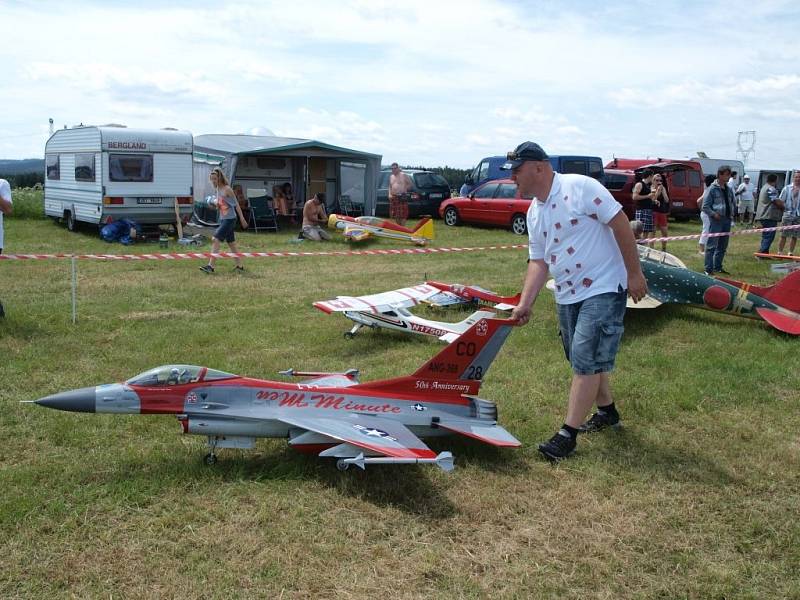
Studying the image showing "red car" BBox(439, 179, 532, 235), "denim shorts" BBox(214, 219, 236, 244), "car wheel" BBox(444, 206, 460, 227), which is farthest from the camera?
"car wheel" BBox(444, 206, 460, 227)

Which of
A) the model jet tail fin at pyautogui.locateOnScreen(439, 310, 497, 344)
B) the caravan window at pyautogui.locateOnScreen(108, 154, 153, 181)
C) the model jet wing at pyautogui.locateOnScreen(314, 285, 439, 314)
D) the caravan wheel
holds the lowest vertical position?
the model jet tail fin at pyautogui.locateOnScreen(439, 310, 497, 344)

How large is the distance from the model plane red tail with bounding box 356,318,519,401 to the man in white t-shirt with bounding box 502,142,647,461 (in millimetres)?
493

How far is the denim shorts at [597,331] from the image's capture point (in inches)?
180

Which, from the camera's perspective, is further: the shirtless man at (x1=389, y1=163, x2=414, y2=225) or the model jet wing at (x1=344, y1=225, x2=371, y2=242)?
the shirtless man at (x1=389, y1=163, x2=414, y2=225)

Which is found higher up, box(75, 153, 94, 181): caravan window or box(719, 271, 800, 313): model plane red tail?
box(75, 153, 94, 181): caravan window

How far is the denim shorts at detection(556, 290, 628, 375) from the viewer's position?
4.58 m

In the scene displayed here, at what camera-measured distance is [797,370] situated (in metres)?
6.93

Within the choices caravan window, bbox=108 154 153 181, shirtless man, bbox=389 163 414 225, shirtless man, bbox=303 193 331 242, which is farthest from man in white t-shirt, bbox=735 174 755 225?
caravan window, bbox=108 154 153 181

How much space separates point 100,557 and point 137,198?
49.6 ft

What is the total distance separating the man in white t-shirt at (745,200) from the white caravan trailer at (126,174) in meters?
18.7

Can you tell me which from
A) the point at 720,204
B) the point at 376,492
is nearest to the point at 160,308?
the point at 376,492

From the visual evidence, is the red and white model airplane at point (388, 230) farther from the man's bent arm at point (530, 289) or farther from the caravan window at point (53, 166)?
the man's bent arm at point (530, 289)

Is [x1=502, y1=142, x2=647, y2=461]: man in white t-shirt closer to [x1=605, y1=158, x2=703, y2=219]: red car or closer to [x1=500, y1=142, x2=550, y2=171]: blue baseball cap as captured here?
[x1=500, y1=142, x2=550, y2=171]: blue baseball cap

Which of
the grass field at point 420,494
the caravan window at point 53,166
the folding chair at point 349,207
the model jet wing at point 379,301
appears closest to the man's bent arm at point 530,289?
the grass field at point 420,494
